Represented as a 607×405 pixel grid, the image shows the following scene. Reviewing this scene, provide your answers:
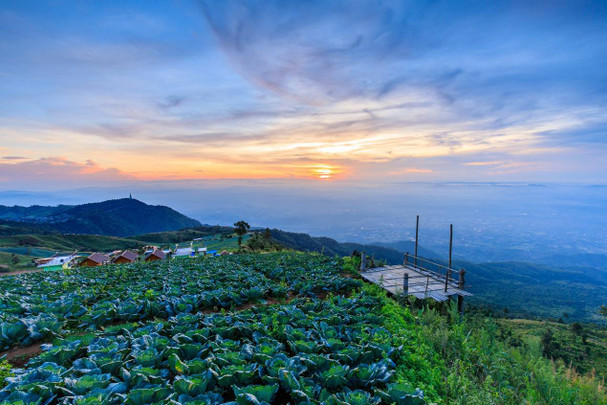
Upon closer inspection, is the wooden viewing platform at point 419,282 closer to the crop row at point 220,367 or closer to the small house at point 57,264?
the crop row at point 220,367

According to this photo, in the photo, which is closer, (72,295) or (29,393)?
(29,393)

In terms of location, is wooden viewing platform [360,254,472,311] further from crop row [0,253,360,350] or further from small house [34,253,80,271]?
small house [34,253,80,271]

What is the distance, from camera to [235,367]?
4.25 metres

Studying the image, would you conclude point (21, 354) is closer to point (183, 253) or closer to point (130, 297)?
point (130, 297)

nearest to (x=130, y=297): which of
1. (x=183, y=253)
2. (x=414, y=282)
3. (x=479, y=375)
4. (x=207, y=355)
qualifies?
(x=207, y=355)

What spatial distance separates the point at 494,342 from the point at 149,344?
8341 millimetres

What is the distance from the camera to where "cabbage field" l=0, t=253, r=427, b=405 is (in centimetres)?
381

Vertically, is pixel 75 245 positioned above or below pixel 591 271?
above

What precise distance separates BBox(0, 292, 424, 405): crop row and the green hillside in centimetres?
2

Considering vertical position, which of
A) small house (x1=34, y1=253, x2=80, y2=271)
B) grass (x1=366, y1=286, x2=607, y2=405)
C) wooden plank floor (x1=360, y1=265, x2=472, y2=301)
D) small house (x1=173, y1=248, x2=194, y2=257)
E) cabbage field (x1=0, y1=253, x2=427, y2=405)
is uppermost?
cabbage field (x1=0, y1=253, x2=427, y2=405)

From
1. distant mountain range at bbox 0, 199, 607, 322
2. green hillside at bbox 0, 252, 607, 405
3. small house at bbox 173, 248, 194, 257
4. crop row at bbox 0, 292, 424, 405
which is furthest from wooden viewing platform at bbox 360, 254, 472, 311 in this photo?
distant mountain range at bbox 0, 199, 607, 322

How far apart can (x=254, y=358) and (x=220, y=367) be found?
0.53 metres

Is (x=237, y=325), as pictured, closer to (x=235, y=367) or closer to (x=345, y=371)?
(x=235, y=367)

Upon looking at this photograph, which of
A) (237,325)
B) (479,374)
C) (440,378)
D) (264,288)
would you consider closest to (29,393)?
(237,325)
